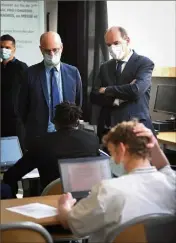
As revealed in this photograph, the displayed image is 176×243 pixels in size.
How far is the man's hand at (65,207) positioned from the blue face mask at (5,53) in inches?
97.2

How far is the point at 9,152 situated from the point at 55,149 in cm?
52

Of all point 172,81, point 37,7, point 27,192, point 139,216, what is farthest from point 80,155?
point 172,81

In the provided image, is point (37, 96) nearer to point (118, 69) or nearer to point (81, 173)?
point (118, 69)

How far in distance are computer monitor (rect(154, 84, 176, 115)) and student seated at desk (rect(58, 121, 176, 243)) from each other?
11.0ft

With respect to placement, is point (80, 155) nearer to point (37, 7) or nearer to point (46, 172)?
point (46, 172)

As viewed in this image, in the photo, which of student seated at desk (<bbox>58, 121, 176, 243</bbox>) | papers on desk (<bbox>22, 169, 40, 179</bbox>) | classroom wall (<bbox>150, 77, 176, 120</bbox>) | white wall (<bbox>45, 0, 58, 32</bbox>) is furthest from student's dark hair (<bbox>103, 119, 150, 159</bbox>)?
classroom wall (<bbox>150, 77, 176, 120</bbox>)

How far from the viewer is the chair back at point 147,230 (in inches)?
79.4

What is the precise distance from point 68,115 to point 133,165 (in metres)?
1.03

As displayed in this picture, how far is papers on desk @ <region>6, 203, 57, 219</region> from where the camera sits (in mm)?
2400

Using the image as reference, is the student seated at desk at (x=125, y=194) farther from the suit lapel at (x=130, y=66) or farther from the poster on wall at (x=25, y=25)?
the poster on wall at (x=25, y=25)

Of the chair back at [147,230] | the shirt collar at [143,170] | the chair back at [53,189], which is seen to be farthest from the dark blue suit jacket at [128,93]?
the chair back at [147,230]

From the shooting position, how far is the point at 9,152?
347 centimetres

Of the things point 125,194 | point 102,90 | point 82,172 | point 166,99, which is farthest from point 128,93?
point 125,194

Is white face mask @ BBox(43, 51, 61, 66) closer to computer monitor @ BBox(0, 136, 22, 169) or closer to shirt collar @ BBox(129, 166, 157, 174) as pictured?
computer monitor @ BBox(0, 136, 22, 169)
